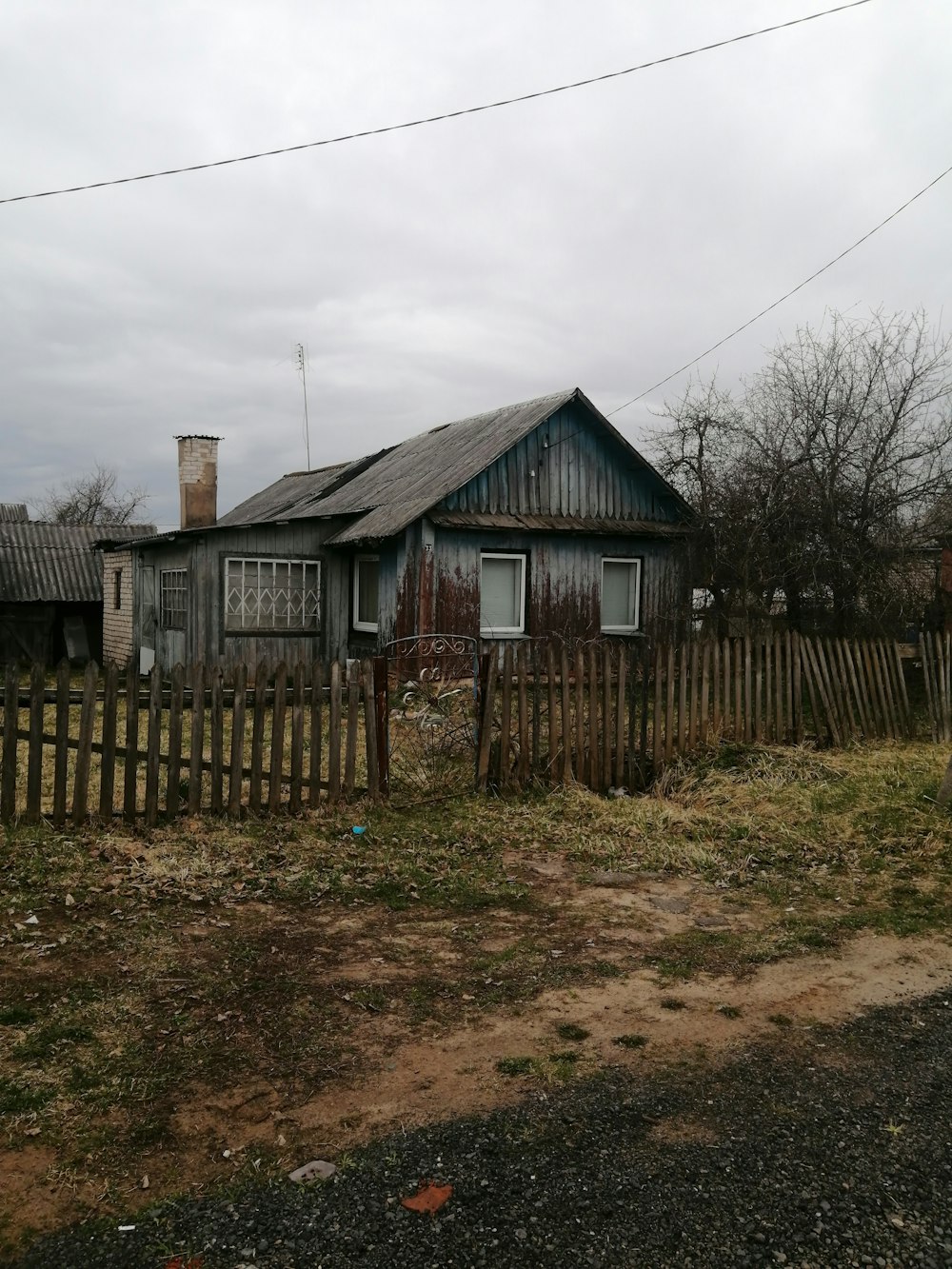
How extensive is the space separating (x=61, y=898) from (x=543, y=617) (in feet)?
37.4

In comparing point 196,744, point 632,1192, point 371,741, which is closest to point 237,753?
point 196,744

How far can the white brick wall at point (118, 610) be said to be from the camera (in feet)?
67.7

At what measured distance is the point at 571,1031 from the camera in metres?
4.21

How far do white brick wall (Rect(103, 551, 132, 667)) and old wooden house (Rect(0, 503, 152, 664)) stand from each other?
129 cm

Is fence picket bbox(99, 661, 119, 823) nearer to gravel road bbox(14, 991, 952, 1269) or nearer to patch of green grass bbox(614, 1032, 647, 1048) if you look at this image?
patch of green grass bbox(614, 1032, 647, 1048)

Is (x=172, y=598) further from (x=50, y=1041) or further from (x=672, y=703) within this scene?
(x=50, y=1041)

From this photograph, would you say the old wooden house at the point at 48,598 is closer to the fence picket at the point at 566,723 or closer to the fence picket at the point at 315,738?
the fence picket at the point at 315,738

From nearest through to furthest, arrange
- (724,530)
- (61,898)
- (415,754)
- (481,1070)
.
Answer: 1. (481,1070)
2. (61,898)
3. (415,754)
4. (724,530)

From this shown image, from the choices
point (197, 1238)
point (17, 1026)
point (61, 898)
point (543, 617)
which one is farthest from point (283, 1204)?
point (543, 617)

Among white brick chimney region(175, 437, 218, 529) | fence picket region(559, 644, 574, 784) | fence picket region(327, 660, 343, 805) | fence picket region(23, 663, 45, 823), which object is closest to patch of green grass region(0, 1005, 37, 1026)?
fence picket region(23, 663, 45, 823)

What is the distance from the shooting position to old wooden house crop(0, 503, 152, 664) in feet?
77.8

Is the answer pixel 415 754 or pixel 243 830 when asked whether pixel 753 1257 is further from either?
pixel 415 754

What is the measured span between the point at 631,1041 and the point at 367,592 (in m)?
13.6

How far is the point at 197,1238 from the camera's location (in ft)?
9.16
